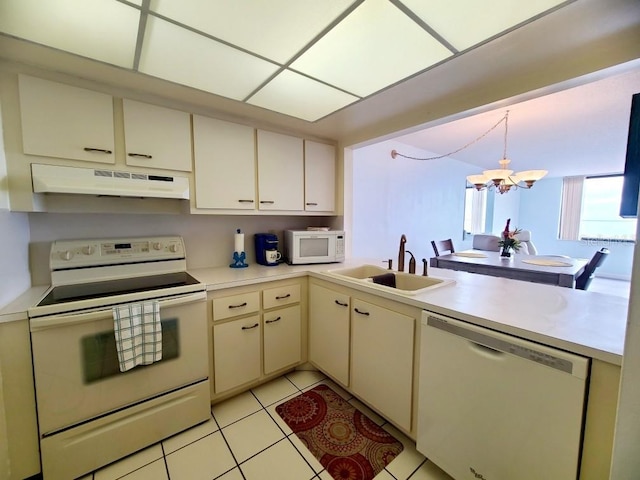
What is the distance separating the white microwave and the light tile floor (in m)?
1.17

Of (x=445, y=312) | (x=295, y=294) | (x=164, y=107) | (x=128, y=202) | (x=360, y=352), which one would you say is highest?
(x=164, y=107)

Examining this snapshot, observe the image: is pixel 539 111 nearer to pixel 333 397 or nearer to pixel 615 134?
pixel 615 134

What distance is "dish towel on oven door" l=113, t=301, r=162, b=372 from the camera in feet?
4.26

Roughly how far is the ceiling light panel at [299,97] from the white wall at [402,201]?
1.28 m

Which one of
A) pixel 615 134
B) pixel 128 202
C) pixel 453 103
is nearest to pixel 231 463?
pixel 128 202

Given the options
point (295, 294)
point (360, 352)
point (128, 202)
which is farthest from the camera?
point (295, 294)

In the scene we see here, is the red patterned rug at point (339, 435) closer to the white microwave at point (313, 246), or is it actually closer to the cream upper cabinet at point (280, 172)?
the white microwave at point (313, 246)

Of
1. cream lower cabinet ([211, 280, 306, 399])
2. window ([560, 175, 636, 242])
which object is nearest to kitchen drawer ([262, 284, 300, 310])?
cream lower cabinet ([211, 280, 306, 399])

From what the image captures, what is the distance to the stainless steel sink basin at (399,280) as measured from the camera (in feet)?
4.99

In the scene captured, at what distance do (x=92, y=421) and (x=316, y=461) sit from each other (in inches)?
45.7

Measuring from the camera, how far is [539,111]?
2.75m

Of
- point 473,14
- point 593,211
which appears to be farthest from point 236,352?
point 593,211

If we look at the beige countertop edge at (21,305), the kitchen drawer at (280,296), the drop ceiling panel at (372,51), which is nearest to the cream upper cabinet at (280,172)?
the kitchen drawer at (280,296)

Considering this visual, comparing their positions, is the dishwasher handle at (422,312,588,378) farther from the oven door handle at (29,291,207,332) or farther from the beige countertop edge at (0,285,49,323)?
the beige countertop edge at (0,285,49,323)
